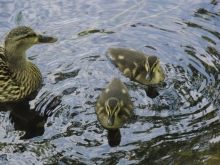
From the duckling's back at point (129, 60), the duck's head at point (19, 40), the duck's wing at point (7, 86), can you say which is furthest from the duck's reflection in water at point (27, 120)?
the duckling's back at point (129, 60)

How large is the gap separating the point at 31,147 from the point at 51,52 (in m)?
1.57

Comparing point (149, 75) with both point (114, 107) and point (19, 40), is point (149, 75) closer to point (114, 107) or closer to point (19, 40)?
point (114, 107)

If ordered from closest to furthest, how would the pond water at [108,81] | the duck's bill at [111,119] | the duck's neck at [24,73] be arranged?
the pond water at [108,81] < the duck's bill at [111,119] < the duck's neck at [24,73]

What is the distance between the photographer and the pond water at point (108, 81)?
3941 mm

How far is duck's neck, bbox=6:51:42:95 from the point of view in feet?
15.8

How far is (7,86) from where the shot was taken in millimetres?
4715

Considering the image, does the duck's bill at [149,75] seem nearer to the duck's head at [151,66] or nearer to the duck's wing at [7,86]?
the duck's head at [151,66]

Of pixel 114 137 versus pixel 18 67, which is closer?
pixel 114 137

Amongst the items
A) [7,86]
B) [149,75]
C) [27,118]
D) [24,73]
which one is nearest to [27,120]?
[27,118]

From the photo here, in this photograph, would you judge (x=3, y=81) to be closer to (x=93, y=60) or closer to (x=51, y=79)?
(x=51, y=79)

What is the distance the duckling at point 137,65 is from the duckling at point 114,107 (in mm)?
455

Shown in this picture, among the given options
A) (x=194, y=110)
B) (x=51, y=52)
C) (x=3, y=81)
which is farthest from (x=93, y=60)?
(x=194, y=110)

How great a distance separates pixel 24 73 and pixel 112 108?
3.63 ft

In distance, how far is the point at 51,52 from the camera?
5324 millimetres
